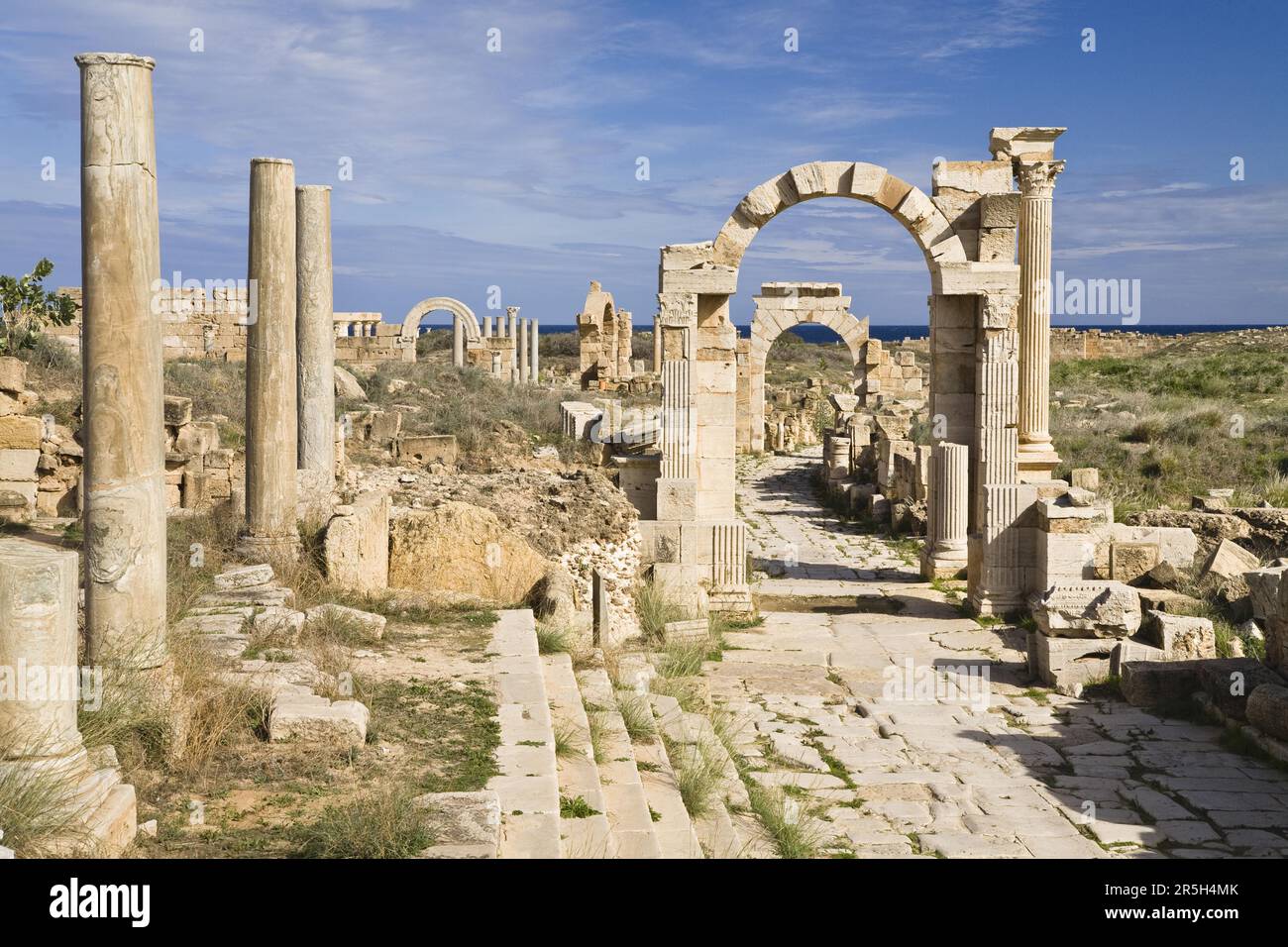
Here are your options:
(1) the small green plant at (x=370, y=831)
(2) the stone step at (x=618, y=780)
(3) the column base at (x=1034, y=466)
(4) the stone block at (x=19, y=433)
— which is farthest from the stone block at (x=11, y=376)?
(3) the column base at (x=1034, y=466)

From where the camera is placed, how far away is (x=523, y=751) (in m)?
6.20

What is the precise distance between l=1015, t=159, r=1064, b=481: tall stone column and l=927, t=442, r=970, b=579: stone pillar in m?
0.79

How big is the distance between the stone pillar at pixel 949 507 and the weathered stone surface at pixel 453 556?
5.51 metres

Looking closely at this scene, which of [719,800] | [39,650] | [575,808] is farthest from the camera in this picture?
[719,800]

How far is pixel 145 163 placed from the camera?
6.00 m

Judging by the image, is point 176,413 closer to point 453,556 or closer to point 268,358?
point 268,358

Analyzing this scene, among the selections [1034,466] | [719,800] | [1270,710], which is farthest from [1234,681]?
[1034,466]

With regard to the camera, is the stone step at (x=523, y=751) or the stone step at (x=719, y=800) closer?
the stone step at (x=523, y=751)

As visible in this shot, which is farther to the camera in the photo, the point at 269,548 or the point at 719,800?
the point at 269,548

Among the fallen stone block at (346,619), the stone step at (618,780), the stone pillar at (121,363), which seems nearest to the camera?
the stone step at (618,780)

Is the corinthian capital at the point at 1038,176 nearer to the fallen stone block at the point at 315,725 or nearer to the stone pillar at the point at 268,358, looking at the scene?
the stone pillar at the point at 268,358

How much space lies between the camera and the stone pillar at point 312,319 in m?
11.7

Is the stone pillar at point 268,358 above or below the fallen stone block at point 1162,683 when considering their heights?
above

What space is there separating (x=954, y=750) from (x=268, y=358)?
19.7 ft
